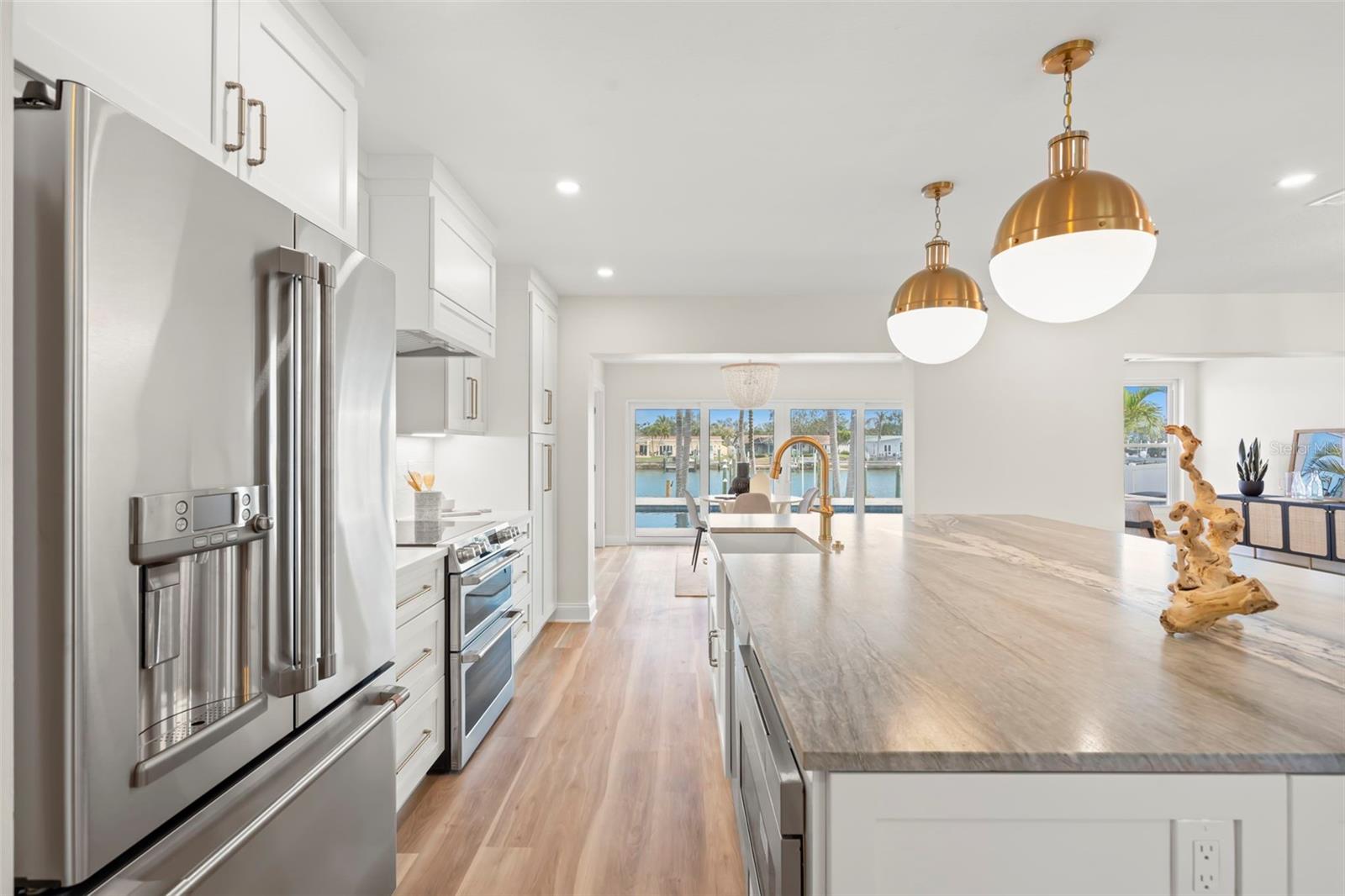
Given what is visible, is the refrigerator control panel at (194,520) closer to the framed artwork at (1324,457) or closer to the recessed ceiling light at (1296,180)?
the recessed ceiling light at (1296,180)

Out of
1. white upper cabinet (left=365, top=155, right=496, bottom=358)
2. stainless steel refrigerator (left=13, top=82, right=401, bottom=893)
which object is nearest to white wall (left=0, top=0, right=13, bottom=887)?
stainless steel refrigerator (left=13, top=82, right=401, bottom=893)

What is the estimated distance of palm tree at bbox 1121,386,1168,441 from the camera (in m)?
7.73

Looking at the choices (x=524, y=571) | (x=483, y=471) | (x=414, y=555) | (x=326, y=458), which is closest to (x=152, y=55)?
(x=326, y=458)

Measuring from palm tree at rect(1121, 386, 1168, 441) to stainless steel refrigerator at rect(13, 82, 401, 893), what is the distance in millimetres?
8816

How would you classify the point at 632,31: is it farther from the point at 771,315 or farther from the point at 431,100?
the point at 771,315

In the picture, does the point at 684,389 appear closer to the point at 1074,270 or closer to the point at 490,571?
the point at 490,571

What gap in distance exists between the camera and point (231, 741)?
3.48 ft

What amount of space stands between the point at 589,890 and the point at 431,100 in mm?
2453

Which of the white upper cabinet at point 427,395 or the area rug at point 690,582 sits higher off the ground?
the white upper cabinet at point 427,395

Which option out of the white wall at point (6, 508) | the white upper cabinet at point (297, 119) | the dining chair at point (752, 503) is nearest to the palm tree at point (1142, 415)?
the dining chair at point (752, 503)

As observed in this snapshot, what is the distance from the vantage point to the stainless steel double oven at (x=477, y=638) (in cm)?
244

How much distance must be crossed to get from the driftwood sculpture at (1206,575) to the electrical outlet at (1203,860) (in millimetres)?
461

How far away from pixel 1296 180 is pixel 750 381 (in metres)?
4.40

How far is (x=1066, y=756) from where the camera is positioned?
0.71 meters
